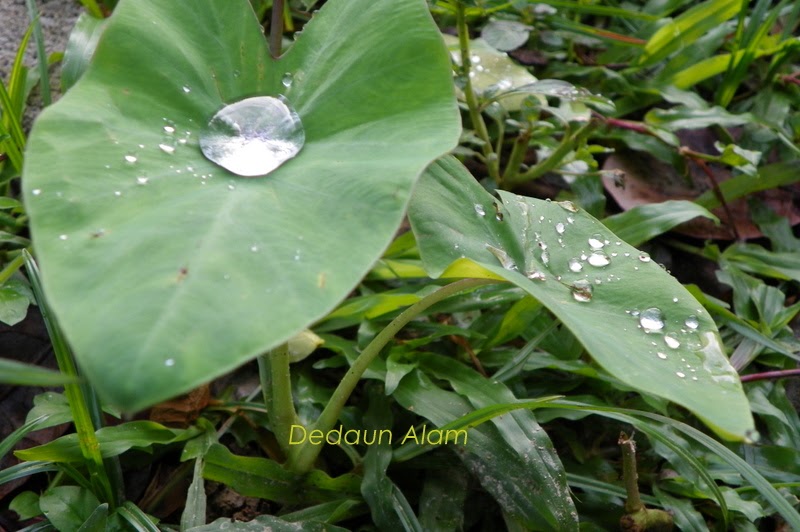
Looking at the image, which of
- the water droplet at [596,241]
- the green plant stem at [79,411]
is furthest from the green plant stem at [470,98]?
the green plant stem at [79,411]

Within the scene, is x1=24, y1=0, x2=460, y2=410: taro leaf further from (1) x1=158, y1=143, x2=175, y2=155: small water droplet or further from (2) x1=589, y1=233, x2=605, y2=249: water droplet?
(2) x1=589, y1=233, x2=605, y2=249: water droplet

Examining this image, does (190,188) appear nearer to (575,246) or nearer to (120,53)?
(120,53)

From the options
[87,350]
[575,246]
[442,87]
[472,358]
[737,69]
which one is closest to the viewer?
[87,350]

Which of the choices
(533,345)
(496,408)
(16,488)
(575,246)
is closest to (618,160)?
(533,345)

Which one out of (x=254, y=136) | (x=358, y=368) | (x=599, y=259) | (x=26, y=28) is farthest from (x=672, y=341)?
(x=26, y=28)

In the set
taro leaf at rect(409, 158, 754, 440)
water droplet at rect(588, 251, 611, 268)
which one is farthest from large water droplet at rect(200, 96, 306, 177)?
water droplet at rect(588, 251, 611, 268)

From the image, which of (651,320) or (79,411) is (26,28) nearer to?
(79,411)

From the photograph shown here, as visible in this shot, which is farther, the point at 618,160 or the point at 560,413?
the point at 618,160
